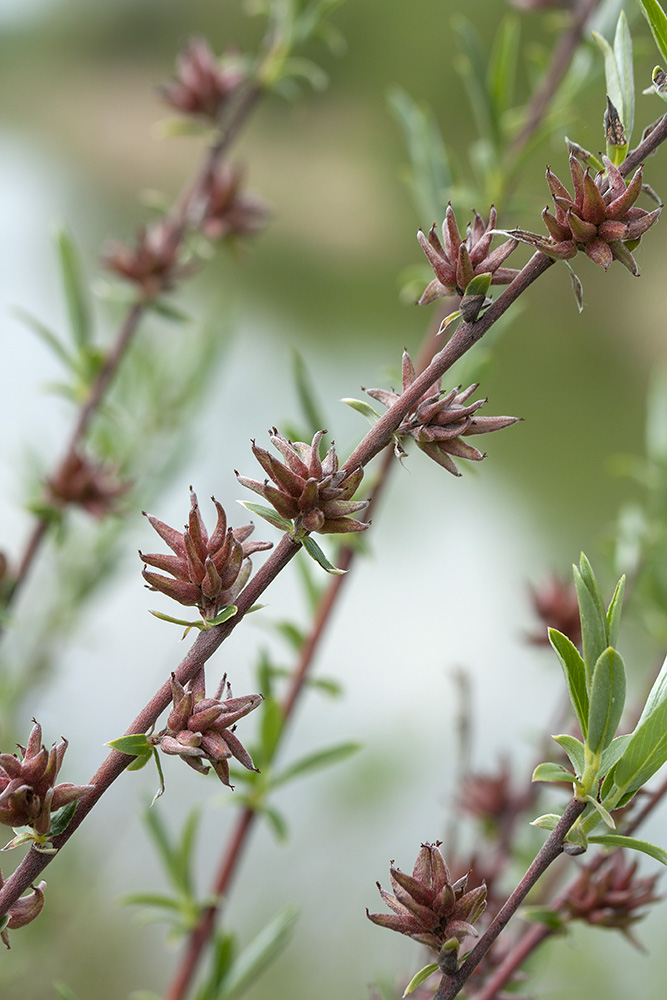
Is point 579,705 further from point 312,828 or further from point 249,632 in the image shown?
point 249,632

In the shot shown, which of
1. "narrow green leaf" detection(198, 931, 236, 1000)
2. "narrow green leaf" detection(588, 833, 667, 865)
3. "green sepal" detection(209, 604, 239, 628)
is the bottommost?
"narrow green leaf" detection(198, 931, 236, 1000)

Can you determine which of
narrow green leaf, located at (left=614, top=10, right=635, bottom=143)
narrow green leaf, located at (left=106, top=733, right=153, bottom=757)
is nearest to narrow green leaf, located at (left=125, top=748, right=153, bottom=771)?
narrow green leaf, located at (left=106, top=733, right=153, bottom=757)

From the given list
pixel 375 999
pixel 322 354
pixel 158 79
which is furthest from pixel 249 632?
pixel 158 79

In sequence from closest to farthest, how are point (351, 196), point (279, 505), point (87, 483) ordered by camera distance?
point (279, 505)
point (87, 483)
point (351, 196)

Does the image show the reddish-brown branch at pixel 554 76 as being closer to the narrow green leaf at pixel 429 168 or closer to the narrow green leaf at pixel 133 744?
the narrow green leaf at pixel 429 168

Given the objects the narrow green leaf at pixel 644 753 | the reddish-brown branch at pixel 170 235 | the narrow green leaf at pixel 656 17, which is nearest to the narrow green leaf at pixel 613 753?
the narrow green leaf at pixel 644 753

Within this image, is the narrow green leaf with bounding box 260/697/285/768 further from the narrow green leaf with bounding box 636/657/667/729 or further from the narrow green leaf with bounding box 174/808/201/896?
the narrow green leaf with bounding box 636/657/667/729
